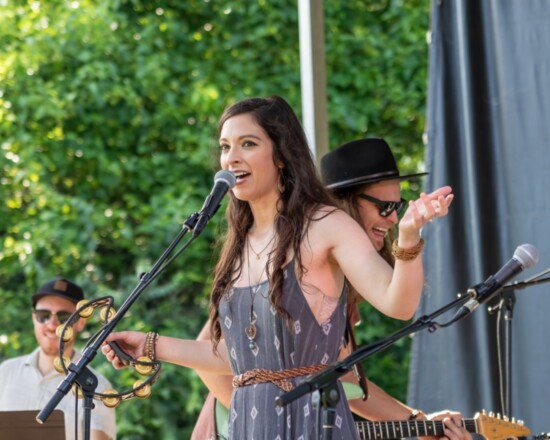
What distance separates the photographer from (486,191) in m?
5.04

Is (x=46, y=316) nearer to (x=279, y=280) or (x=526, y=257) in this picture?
(x=279, y=280)

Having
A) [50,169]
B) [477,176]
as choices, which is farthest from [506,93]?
[50,169]

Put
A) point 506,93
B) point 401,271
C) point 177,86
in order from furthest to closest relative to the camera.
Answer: point 177,86 < point 506,93 < point 401,271

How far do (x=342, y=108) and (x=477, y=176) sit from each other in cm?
403

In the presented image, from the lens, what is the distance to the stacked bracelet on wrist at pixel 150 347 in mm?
3310

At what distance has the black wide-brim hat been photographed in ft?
13.6

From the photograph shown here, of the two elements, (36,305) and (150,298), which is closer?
(36,305)

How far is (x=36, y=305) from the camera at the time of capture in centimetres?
568

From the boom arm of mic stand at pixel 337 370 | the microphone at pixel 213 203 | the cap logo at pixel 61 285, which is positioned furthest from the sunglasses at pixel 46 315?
the boom arm of mic stand at pixel 337 370

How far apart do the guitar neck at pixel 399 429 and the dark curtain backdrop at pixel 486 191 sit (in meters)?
0.87

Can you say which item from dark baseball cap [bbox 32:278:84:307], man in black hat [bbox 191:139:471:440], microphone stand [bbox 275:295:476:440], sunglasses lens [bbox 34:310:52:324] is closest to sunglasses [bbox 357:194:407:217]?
man in black hat [bbox 191:139:471:440]

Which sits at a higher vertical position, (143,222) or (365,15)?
(365,15)

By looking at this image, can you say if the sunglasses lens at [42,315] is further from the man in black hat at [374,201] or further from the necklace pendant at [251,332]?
the necklace pendant at [251,332]

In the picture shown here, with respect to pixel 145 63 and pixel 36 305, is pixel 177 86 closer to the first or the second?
pixel 145 63
